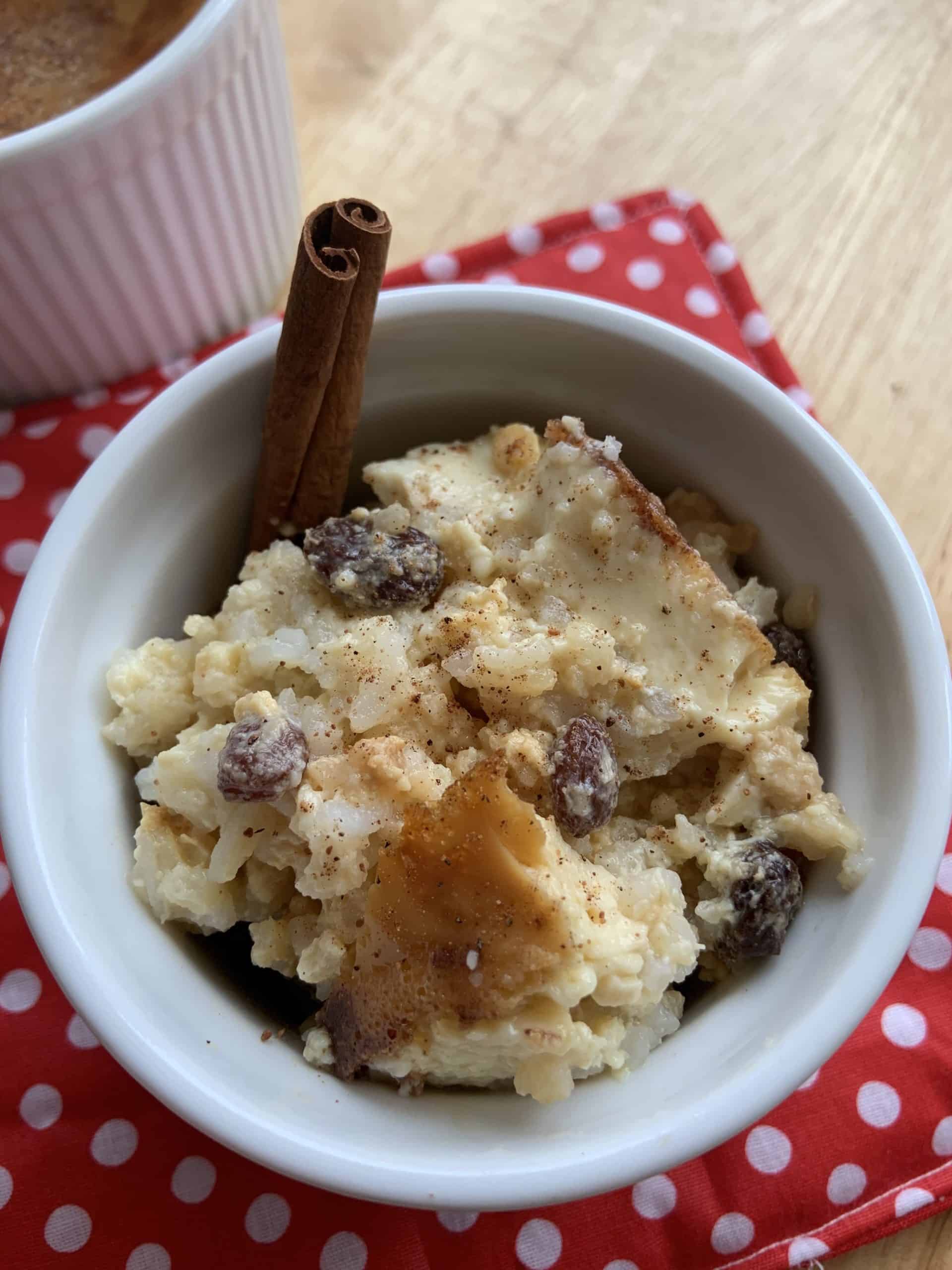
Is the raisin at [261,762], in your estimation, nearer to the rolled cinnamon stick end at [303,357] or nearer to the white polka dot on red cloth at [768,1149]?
the rolled cinnamon stick end at [303,357]

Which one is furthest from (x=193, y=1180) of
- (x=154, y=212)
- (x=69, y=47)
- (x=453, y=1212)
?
(x=69, y=47)

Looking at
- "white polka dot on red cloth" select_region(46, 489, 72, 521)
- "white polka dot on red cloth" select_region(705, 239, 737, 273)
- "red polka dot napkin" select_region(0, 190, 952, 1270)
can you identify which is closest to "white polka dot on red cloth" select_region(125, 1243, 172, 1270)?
"red polka dot napkin" select_region(0, 190, 952, 1270)

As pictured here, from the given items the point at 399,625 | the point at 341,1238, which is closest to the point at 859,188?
the point at 399,625

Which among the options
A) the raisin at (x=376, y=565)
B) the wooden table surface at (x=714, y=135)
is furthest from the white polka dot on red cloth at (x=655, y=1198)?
the wooden table surface at (x=714, y=135)

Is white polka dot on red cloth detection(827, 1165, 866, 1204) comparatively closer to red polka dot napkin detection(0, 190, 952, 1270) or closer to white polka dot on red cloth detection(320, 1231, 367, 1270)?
red polka dot napkin detection(0, 190, 952, 1270)

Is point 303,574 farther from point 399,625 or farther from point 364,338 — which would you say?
point 364,338
